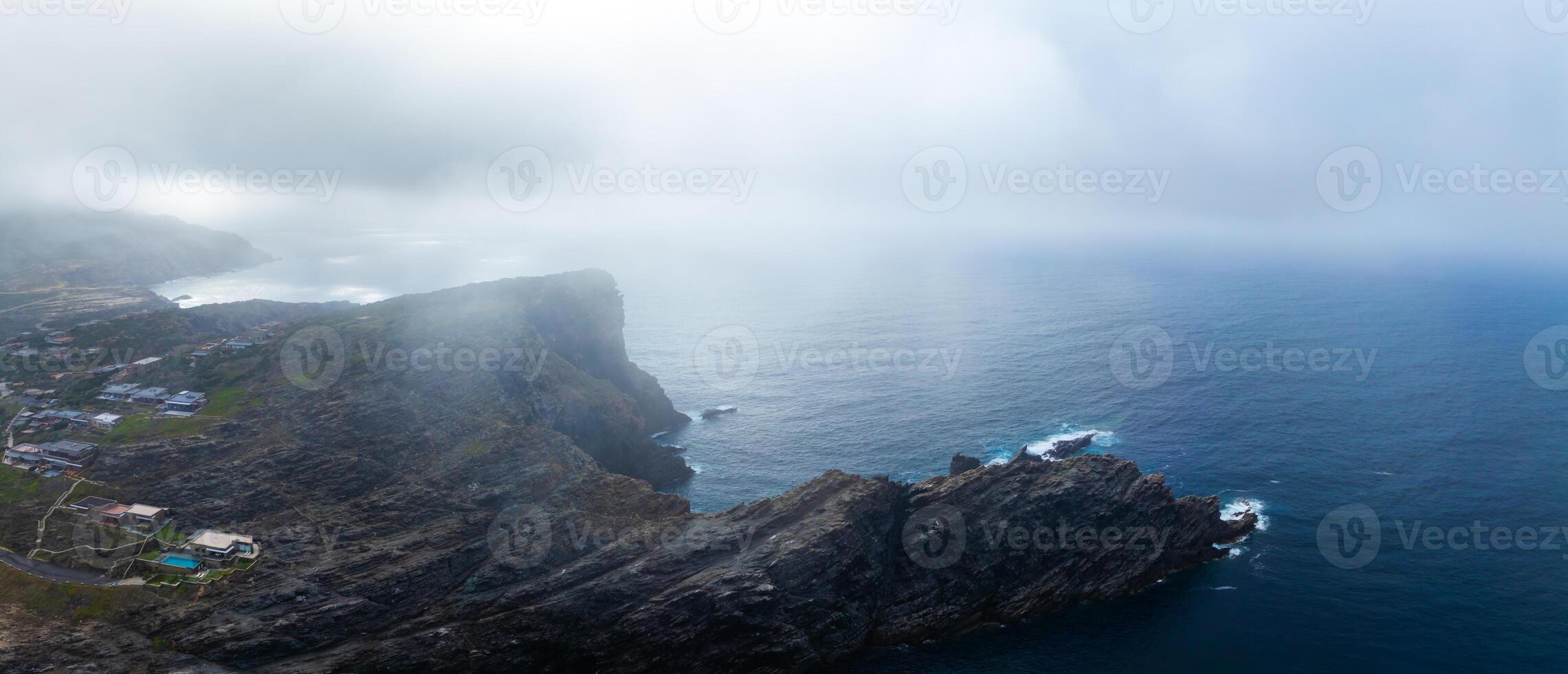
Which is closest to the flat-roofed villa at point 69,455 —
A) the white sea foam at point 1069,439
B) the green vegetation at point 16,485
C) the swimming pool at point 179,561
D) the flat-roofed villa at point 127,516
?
the green vegetation at point 16,485

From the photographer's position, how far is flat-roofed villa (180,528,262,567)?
58938mm

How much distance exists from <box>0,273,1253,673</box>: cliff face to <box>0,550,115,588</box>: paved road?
226 inches

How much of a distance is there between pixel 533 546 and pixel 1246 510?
81.2 meters

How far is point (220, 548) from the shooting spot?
194 ft

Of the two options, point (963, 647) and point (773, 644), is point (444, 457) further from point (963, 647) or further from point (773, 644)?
point (963, 647)

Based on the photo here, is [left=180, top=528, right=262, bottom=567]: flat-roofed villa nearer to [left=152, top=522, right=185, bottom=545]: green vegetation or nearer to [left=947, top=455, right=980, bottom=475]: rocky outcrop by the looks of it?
[left=152, top=522, right=185, bottom=545]: green vegetation

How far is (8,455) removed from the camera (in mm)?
68375

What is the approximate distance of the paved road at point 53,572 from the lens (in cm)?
5528

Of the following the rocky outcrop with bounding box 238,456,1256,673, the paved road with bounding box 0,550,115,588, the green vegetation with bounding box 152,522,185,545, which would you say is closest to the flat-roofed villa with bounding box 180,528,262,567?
the green vegetation with bounding box 152,522,185,545

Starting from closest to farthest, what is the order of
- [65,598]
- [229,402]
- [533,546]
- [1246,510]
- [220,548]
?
[65,598] → [220,548] → [533,546] → [229,402] → [1246,510]

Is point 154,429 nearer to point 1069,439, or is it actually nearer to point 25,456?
point 25,456

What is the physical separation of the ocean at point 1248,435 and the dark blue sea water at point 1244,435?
0.36 m

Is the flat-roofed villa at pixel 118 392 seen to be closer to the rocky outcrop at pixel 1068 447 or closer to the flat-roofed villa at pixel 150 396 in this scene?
the flat-roofed villa at pixel 150 396

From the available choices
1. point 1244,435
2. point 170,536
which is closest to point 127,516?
point 170,536
